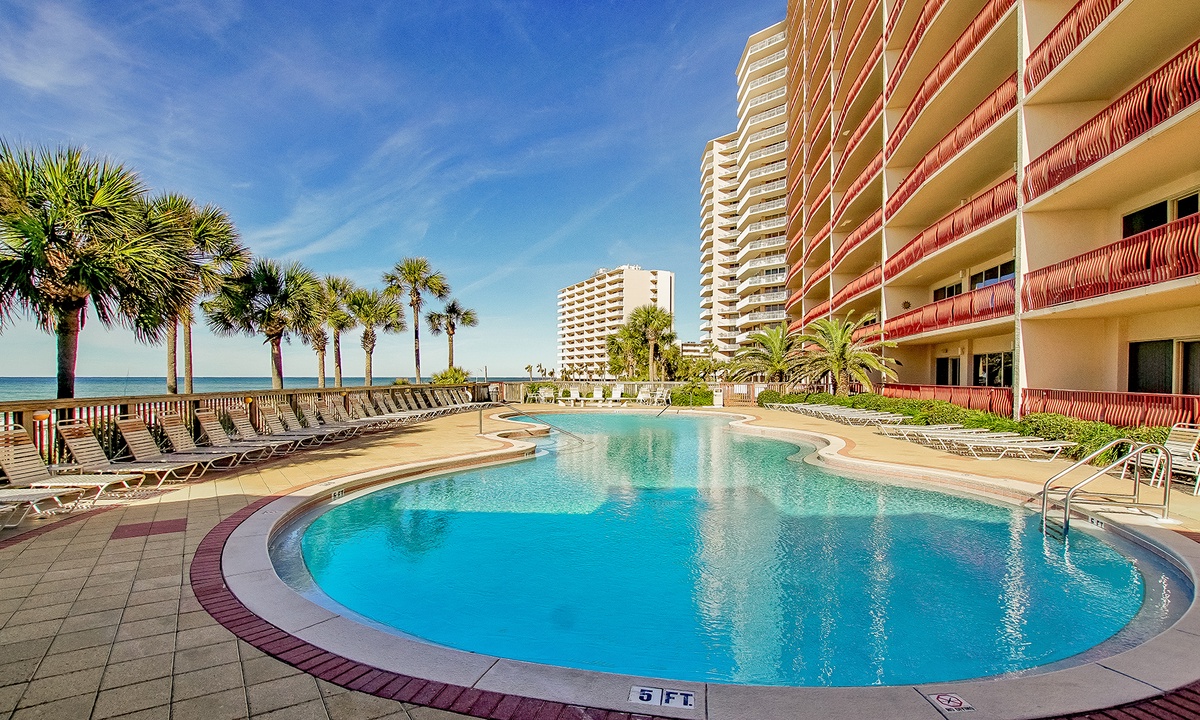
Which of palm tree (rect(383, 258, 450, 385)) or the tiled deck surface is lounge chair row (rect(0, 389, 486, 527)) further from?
palm tree (rect(383, 258, 450, 385))

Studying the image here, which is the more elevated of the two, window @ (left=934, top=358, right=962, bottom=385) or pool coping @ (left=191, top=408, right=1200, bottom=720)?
window @ (left=934, top=358, right=962, bottom=385)

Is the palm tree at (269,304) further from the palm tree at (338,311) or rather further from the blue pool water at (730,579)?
the blue pool water at (730,579)

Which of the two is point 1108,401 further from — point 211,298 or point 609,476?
point 211,298

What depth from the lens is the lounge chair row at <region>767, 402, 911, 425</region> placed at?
18303mm

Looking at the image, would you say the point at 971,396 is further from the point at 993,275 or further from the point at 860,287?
the point at 860,287

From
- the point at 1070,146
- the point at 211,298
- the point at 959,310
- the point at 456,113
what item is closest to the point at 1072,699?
the point at 1070,146

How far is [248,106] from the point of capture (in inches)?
746

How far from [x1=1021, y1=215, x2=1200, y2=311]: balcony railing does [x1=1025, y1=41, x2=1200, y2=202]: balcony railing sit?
1.89 meters

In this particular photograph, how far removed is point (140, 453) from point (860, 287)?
26.7 meters

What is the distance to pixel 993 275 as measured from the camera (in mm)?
18328

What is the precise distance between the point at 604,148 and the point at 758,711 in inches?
1527

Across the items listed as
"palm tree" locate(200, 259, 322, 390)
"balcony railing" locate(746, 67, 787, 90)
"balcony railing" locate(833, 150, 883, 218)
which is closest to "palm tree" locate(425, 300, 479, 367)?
"palm tree" locate(200, 259, 322, 390)

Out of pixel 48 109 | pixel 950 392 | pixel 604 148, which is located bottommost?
pixel 950 392

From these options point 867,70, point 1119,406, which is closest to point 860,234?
point 867,70
